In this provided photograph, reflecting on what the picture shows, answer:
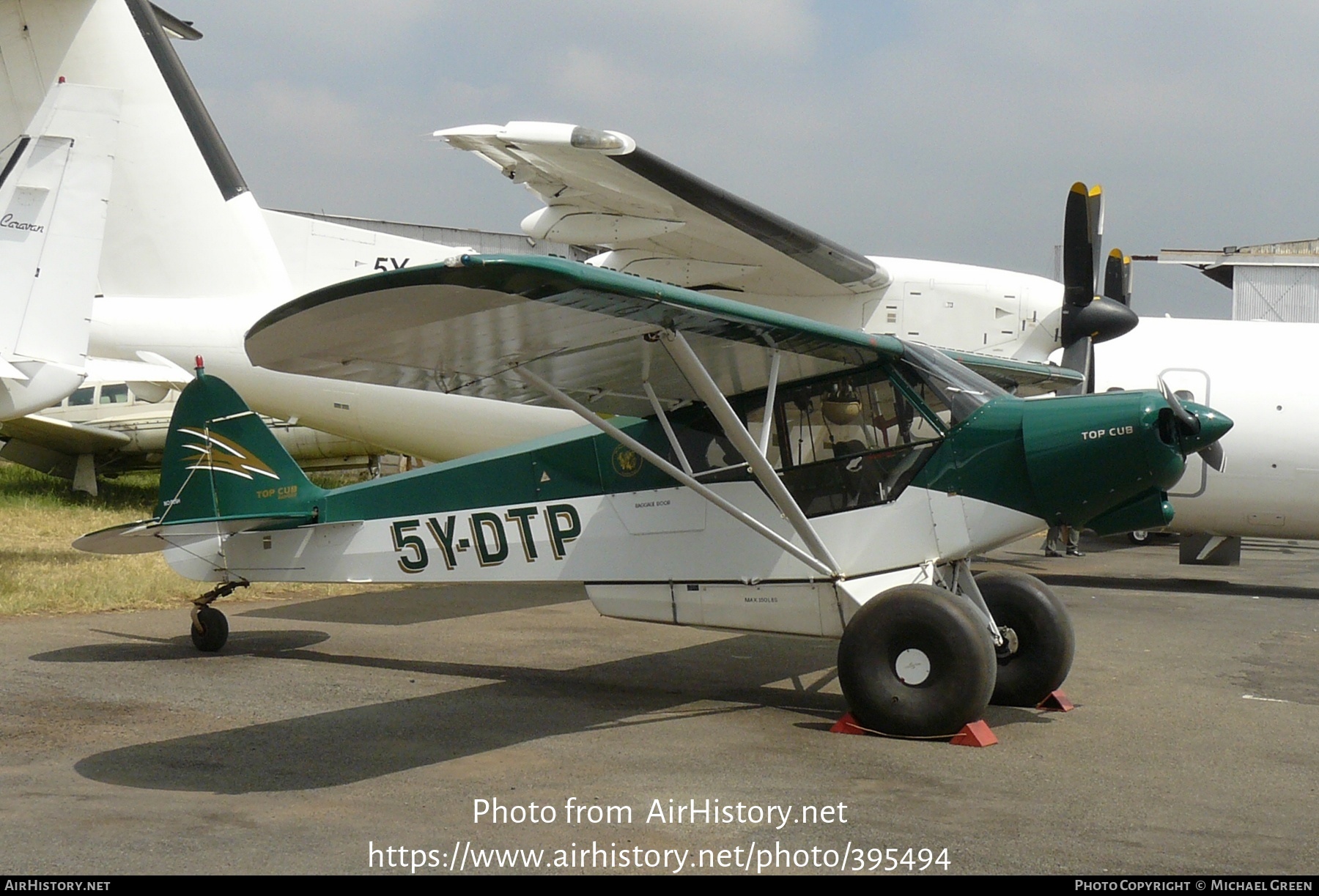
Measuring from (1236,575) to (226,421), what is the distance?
42.2 ft

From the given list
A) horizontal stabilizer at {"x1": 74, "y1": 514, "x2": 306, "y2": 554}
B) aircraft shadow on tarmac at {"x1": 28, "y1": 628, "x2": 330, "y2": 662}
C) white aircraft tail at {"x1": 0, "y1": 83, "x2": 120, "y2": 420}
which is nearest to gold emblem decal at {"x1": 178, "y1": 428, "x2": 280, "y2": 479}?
horizontal stabilizer at {"x1": 74, "y1": 514, "x2": 306, "y2": 554}

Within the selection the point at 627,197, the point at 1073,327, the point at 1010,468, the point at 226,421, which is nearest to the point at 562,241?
the point at 627,197

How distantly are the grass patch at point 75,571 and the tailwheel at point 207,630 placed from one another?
6.36ft

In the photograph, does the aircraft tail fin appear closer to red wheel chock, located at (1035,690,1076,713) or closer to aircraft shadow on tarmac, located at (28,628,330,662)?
aircraft shadow on tarmac, located at (28,628,330,662)

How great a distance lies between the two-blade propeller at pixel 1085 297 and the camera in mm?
12438

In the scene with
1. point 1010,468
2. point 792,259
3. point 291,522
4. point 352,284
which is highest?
point 792,259

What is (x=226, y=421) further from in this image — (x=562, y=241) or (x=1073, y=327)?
(x=1073, y=327)

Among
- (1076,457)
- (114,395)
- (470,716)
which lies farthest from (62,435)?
(1076,457)

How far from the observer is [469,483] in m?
7.70

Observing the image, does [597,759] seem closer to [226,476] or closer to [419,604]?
[226,476]

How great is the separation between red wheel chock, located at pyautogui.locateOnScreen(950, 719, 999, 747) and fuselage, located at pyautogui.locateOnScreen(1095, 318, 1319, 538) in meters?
7.86

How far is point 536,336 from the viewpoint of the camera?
→ 581 cm

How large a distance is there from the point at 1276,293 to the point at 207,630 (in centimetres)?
3369

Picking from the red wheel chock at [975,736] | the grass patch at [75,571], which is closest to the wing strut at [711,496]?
the red wheel chock at [975,736]
